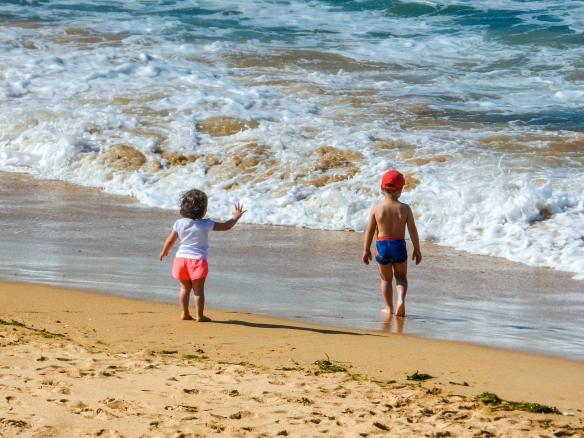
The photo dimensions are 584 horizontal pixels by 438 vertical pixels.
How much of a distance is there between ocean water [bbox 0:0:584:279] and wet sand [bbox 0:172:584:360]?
2.46 feet

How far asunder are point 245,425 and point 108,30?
18.1m

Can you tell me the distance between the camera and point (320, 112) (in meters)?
14.0

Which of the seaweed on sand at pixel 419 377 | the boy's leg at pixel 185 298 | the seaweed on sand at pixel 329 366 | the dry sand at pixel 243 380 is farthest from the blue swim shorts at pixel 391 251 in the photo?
the seaweed on sand at pixel 419 377

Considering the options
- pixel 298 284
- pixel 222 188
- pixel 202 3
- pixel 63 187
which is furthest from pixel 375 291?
pixel 202 3

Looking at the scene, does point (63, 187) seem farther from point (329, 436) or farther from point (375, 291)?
point (329, 436)

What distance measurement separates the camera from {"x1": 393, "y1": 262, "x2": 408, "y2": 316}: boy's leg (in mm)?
6234

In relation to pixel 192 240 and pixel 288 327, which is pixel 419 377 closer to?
pixel 288 327

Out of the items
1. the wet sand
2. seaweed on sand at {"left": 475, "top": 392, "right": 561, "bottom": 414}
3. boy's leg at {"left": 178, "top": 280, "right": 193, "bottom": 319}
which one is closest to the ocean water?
the wet sand

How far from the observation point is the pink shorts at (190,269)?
5965 millimetres

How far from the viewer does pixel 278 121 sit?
13.5 m

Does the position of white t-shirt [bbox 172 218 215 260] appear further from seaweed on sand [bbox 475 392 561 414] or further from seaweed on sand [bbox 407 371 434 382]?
seaweed on sand [bbox 475 392 561 414]

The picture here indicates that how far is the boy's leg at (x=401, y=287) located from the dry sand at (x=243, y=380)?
0.60m

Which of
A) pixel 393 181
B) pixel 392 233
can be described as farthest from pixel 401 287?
pixel 393 181

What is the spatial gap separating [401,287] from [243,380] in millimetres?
2214
